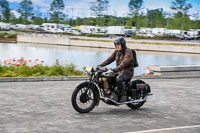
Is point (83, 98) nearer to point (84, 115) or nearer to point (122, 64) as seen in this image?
point (84, 115)

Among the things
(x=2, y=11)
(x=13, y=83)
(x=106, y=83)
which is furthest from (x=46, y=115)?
(x=2, y=11)

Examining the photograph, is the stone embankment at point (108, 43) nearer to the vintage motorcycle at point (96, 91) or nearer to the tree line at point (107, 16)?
the tree line at point (107, 16)

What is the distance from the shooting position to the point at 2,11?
5846 inches

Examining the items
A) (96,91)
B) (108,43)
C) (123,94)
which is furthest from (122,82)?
(108,43)

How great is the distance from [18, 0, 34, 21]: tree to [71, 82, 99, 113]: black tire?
150m

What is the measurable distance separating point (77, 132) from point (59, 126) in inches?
21.1

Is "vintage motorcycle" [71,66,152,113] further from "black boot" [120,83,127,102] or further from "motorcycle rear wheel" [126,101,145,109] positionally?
"motorcycle rear wheel" [126,101,145,109]

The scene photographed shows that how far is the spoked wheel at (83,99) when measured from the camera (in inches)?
314

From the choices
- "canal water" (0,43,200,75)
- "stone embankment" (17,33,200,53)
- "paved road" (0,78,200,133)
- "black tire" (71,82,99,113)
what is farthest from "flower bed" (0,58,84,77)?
"stone embankment" (17,33,200,53)

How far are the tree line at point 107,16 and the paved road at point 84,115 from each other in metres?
96.0

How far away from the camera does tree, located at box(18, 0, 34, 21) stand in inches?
6166

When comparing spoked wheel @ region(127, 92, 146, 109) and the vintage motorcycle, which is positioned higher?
the vintage motorcycle

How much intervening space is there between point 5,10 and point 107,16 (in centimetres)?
4501

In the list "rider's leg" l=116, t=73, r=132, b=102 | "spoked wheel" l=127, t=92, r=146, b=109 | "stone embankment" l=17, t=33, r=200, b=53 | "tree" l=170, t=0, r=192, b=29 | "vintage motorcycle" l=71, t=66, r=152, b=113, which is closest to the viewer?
"vintage motorcycle" l=71, t=66, r=152, b=113
